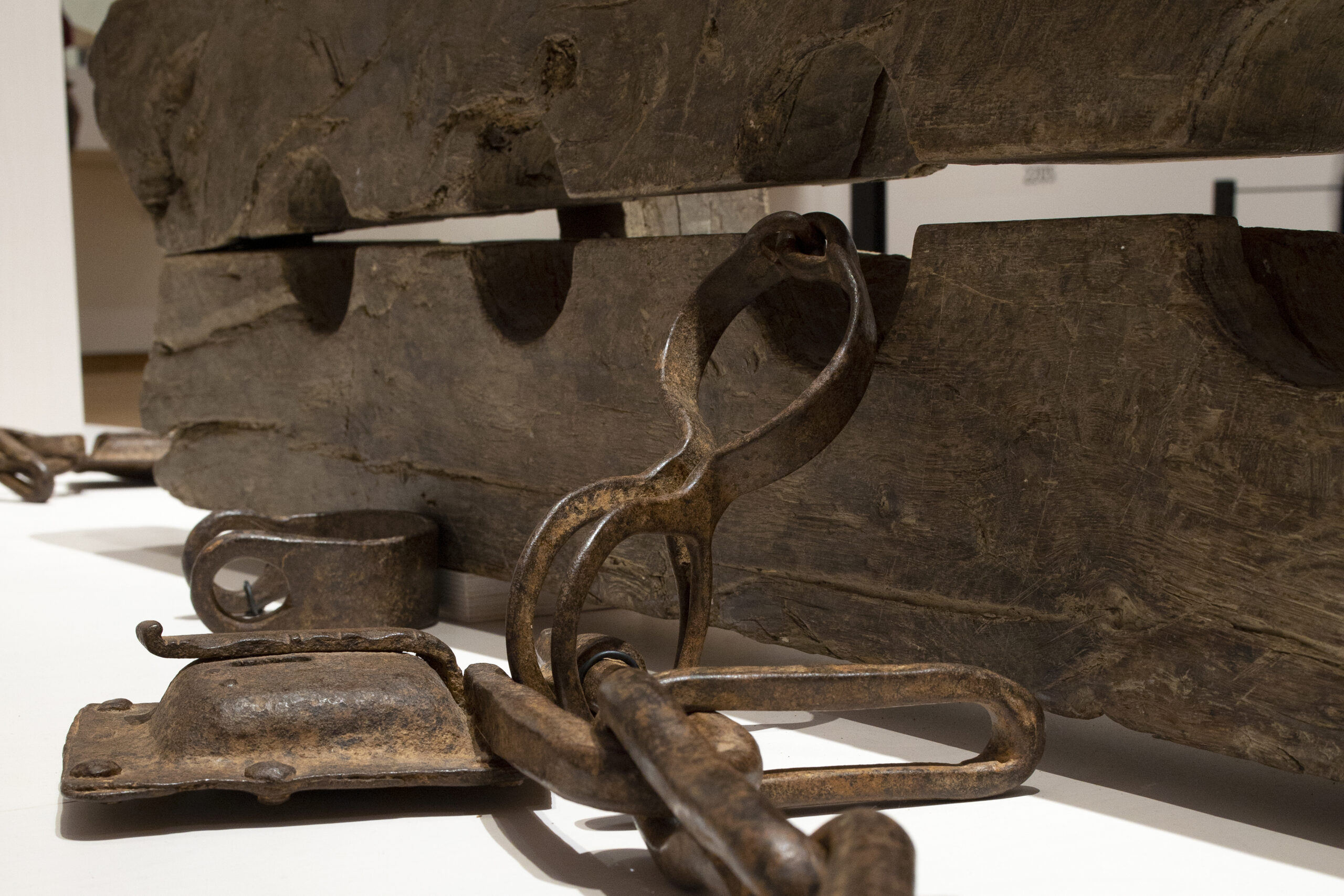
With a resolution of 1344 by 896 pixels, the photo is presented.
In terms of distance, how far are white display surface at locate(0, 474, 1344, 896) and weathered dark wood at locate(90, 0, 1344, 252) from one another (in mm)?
699

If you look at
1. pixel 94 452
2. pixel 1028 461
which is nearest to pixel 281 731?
pixel 1028 461

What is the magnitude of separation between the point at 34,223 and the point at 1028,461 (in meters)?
4.37

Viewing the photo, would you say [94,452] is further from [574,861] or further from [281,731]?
[574,861]

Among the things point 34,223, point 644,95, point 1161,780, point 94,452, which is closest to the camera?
point 1161,780

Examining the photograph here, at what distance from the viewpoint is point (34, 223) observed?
4871 millimetres

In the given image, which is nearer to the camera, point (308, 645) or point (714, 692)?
point (714, 692)

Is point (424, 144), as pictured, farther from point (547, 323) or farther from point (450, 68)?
point (547, 323)

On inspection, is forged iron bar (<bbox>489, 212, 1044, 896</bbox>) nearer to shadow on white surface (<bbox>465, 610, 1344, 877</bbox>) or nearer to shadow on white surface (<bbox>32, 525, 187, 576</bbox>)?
shadow on white surface (<bbox>465, 610, 1344, 877</bbox>)

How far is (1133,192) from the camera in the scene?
3.12 meters

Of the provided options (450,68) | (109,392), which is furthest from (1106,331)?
(109,392)

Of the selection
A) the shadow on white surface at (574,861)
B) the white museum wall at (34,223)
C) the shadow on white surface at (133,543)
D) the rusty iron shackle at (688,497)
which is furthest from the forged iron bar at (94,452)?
the shadow on white surface at (574,861)

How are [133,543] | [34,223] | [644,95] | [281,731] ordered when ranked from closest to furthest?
[281,731]
[644,95]
[133,543]
[34,223]

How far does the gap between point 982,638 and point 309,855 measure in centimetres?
80

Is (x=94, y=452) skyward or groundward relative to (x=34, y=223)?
groundward
